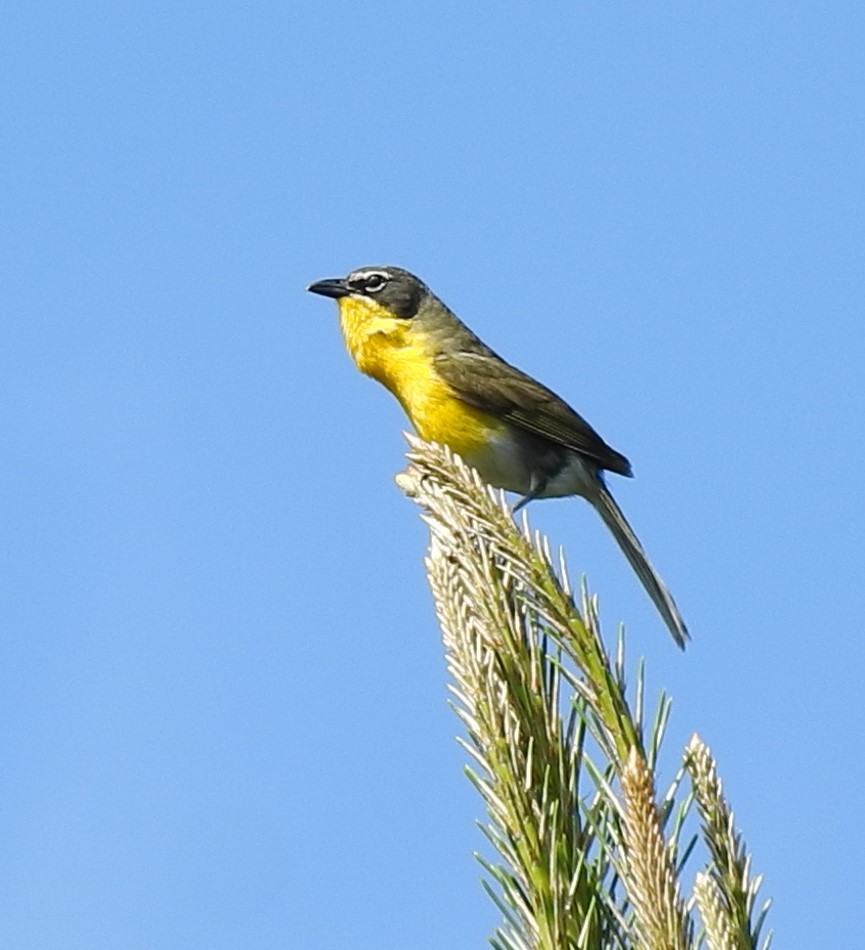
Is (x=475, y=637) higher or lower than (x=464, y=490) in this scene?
lower

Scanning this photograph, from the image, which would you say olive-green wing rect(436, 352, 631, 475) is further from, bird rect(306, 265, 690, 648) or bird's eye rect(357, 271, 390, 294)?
bird's eye rect(357, 271, 390, 294)

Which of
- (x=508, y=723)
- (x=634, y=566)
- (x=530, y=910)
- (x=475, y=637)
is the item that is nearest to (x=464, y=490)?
(x=475, y=637)

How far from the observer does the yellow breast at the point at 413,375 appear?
388 inches

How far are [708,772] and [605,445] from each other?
783cm

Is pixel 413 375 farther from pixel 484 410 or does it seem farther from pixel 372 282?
pixel 372 282

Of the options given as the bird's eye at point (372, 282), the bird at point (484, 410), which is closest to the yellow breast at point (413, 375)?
the bird at point (484, 410)

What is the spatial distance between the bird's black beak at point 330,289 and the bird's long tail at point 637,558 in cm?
219

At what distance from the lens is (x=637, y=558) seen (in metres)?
10.2

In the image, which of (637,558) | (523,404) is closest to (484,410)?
(523,404)

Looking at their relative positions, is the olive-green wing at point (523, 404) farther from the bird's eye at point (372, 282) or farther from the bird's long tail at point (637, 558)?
the bird's eye at point (372, 282)

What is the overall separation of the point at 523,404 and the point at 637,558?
47.8 inches

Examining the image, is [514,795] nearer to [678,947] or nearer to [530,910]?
[530,910]

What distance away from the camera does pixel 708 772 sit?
8.61 feet

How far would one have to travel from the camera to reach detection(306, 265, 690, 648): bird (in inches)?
389
